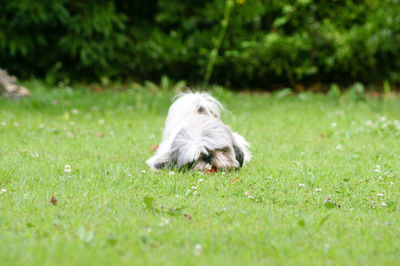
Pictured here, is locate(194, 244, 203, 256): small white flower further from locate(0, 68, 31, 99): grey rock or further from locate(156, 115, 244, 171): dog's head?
locate(0, 68, 31, 99): grey rock

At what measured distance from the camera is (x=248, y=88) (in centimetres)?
1277

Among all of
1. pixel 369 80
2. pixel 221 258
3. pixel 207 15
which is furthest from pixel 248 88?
pixel 221 258

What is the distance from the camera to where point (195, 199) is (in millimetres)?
4059

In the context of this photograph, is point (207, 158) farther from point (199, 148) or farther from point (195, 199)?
point (195, 199)

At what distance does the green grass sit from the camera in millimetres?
3008

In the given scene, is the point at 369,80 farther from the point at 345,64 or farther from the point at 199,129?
the point at 199,129

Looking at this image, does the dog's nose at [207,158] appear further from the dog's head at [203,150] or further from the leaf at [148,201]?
the leaf at [148,201]

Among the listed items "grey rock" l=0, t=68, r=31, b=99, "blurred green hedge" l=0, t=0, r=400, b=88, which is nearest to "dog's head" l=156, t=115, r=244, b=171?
"grey rock" l=0, t=68, r=31, b=99

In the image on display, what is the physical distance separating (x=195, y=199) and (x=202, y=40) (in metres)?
8.26

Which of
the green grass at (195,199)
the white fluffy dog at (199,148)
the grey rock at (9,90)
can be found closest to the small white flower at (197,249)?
the green grass at (195,199)

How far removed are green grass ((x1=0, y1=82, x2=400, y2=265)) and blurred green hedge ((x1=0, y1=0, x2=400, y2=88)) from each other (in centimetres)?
371

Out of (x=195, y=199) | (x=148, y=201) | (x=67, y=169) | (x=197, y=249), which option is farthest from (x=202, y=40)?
(x=197, y=249)

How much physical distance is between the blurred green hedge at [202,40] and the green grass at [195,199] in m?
3.71

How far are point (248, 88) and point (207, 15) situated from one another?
2147mm
